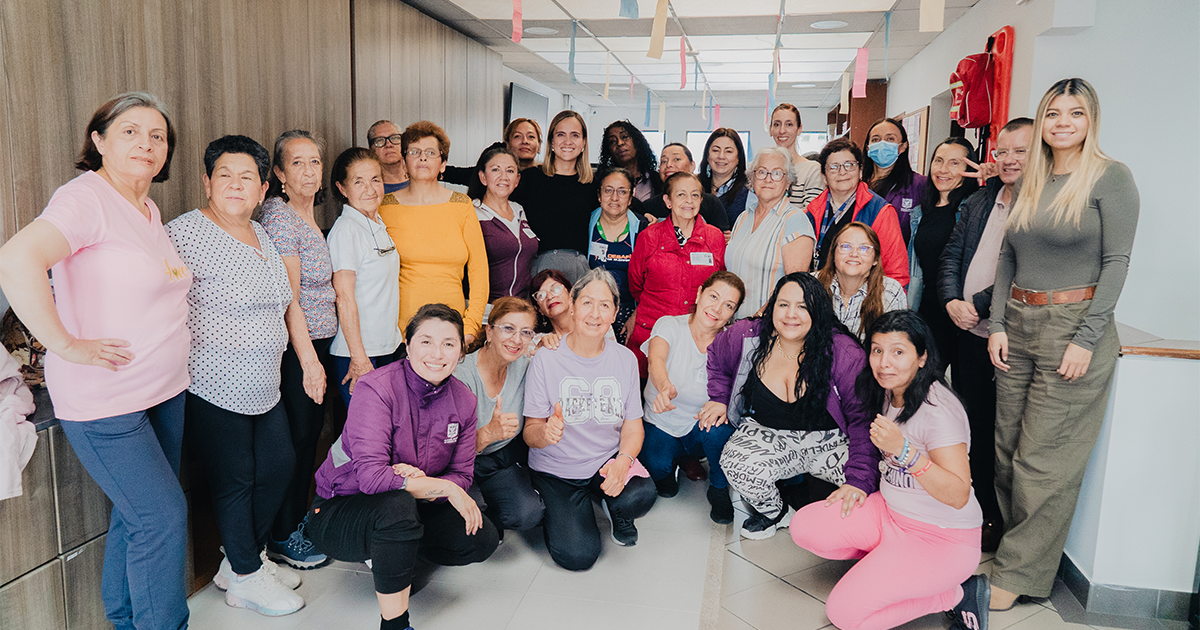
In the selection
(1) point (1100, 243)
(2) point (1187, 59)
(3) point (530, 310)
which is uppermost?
(2) point (1187, 59)

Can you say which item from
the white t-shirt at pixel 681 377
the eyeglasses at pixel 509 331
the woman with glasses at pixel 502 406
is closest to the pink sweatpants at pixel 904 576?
the white t-shirt at pixel 681 377

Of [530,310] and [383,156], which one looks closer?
[530,310]

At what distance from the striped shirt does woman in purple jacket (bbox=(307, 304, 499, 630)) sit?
146cm

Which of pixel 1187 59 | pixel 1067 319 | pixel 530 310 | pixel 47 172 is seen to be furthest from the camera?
pixel 1187 59

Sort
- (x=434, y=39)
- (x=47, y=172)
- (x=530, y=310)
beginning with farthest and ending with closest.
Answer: (x=434, y=39)
(x=530, y=310)
(x=47, y=172)

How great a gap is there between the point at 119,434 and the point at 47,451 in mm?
279

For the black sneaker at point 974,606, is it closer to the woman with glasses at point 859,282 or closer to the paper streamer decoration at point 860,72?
the woman with glasses at point 859,282

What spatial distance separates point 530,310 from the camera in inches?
107

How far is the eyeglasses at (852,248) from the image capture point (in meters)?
2.82

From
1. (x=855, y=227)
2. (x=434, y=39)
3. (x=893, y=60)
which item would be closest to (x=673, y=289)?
(x=855, y=227)

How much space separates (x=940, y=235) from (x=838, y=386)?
0.93 m

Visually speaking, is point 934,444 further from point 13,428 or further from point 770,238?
point 13,428

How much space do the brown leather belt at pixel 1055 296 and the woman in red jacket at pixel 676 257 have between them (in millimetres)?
1321

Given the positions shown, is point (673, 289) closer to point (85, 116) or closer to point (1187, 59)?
point (85, 116)
